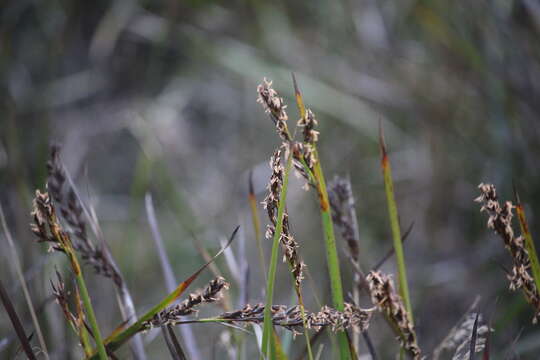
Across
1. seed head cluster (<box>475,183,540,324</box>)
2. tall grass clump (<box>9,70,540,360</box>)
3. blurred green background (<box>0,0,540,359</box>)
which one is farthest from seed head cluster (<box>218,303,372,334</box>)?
blurred green background (<box>0,0,540,359</box>)

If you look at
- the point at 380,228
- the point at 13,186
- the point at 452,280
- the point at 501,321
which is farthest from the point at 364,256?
the point at 13,186

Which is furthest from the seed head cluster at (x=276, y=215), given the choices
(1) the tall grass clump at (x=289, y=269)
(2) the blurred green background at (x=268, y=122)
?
(2) the blurred green background at (x=268, y=122)

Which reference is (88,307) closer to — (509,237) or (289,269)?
(289,269)

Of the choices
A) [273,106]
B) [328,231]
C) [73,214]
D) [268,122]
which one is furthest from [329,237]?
[268,122]

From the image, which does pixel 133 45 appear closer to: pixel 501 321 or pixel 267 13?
pixel 267 13

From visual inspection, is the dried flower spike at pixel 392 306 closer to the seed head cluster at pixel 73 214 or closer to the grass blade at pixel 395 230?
the grass blade at pixel 395 230

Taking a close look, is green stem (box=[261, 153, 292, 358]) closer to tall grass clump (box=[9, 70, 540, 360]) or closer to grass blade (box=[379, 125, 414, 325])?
tall grass clump (box=[9, 70, 540, 360])
